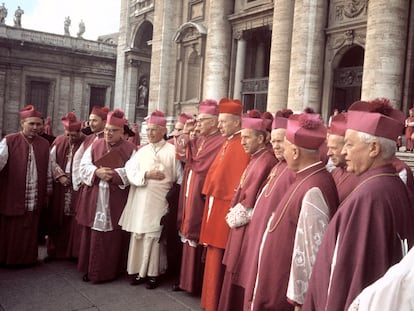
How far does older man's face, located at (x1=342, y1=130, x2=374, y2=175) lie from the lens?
252 centimetres

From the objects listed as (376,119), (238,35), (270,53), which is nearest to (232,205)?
(376,119)

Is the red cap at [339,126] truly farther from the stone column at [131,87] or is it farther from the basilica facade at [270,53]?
the stone column at [131,87]

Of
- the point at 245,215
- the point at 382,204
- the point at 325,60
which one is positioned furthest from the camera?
the point at 325,60

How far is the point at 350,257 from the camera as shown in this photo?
2348 mm

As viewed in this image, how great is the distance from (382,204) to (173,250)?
397 cm

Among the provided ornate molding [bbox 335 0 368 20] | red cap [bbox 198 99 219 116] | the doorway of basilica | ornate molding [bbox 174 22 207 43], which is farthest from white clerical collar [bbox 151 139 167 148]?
ornate molding [bbox 174 22 207 43]

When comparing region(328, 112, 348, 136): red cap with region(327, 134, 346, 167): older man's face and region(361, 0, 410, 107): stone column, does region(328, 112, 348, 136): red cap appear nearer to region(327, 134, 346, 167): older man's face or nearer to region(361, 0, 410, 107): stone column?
region(327, 134, 346, 167): older man's face

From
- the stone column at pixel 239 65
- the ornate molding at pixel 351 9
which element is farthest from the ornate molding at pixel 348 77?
the stone column at pixel 239 65

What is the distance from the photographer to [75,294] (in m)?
5.02

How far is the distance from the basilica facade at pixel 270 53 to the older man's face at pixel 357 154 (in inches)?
392

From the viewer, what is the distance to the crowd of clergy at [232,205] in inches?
92.4

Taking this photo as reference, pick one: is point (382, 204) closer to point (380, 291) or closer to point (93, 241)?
point (380, 291)

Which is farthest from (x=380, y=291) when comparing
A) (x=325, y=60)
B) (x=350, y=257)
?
(x=325, y=60)

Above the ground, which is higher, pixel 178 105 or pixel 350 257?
pixel 178 105
